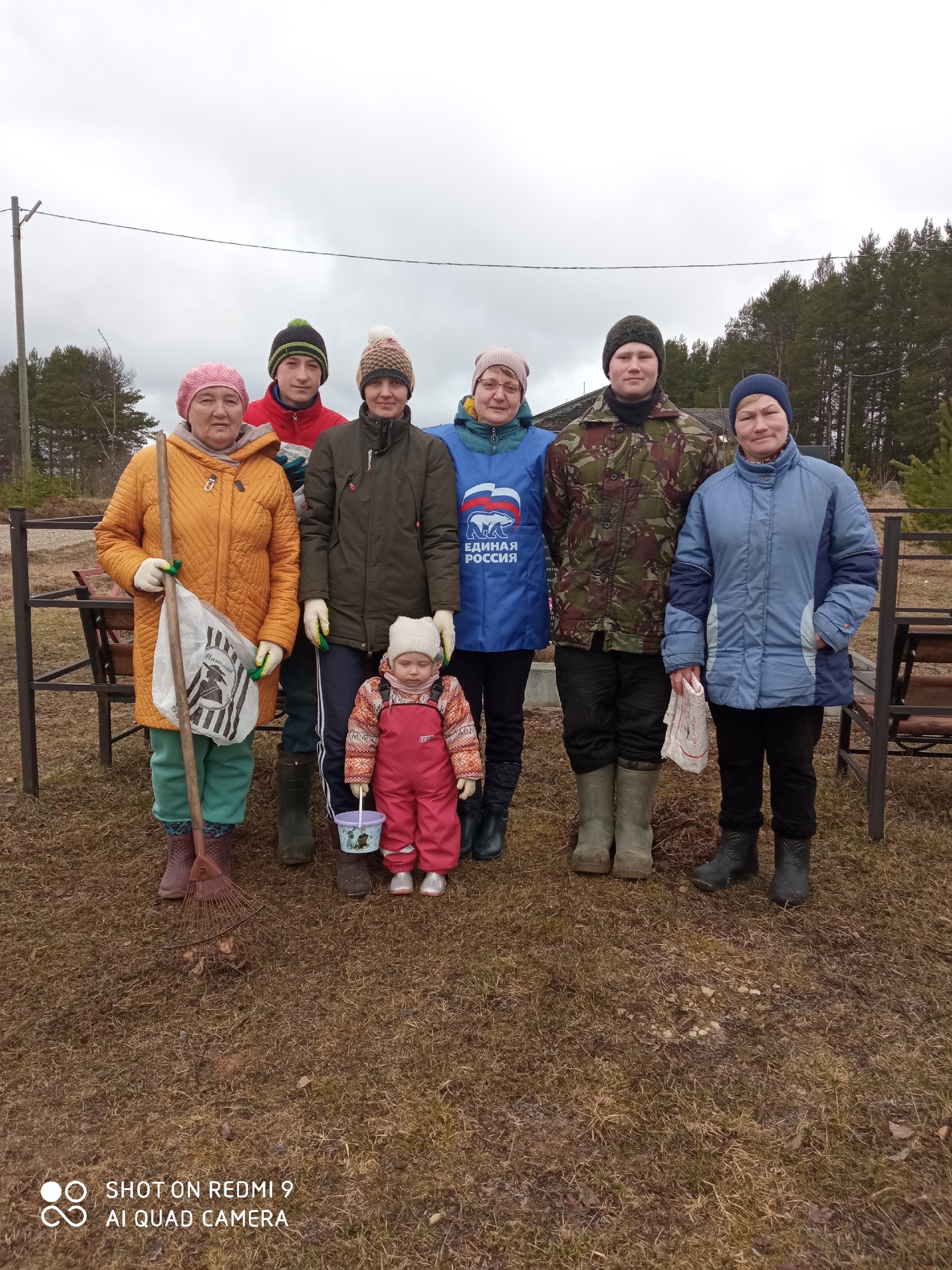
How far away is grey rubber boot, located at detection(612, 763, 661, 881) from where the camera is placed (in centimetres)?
346

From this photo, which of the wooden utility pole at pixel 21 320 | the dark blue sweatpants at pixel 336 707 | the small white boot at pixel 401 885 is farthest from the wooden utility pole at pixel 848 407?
the small white boot at pixel 401 885

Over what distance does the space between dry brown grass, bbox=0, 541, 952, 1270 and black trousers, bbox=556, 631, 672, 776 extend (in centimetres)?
53

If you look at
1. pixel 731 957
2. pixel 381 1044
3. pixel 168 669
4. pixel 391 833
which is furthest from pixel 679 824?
pixel 168 669

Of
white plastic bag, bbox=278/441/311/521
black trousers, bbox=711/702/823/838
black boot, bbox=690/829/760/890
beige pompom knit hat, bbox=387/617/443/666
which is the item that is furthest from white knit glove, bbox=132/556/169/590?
black boot, bbox=690/829/760/890

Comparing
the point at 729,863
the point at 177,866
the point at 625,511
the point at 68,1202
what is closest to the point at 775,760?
the point at 729,863

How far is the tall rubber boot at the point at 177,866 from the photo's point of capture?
10.8 feet

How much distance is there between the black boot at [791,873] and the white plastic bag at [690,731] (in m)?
0.50

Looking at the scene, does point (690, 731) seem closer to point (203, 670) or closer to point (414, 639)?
point (414, 639)

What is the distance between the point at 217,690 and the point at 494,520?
124cm

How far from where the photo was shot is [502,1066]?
7.68 feet

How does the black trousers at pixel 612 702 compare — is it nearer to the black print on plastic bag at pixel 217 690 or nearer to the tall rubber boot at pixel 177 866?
the black print on plastic bag at pixel 217 690

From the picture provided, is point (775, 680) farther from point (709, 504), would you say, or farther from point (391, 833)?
point (391, 833)

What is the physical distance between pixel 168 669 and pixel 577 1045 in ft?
6.06

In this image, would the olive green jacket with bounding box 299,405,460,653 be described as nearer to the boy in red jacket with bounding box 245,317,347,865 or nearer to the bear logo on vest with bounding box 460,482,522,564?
the bear logo on vest with bounding box 460,482,522,564
